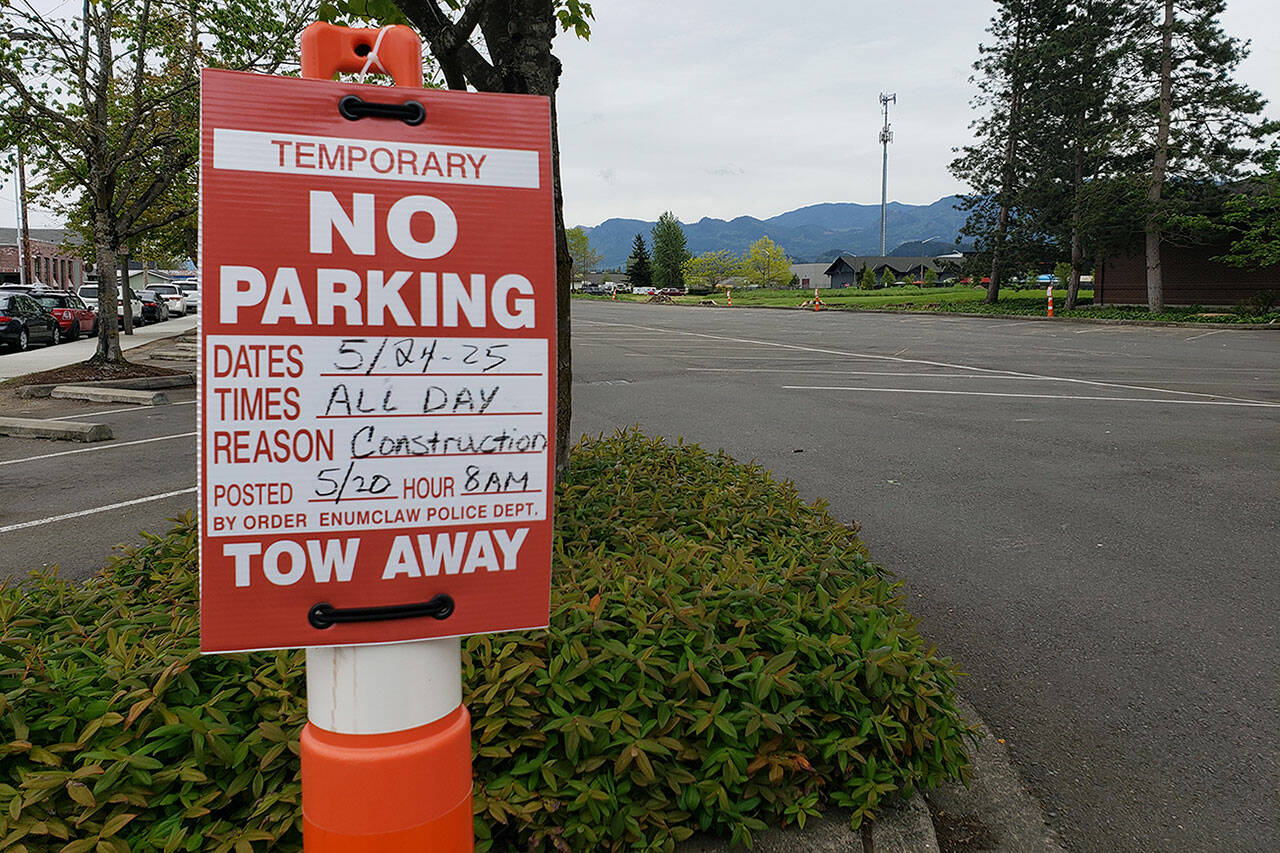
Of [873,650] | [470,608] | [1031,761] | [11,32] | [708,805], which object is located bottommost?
[1031,761]

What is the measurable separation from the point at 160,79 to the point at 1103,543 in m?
20.9

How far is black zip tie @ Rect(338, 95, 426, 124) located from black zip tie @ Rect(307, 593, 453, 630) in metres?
0.78

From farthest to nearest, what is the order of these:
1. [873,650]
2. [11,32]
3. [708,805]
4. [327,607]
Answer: [11,32] → [873,650] → [708,805] → [327,607]

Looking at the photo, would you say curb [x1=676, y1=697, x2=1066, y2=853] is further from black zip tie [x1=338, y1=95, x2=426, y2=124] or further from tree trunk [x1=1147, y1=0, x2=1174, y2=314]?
tree trunk [x1=1147, y1=0, x2=1174, y2=314]

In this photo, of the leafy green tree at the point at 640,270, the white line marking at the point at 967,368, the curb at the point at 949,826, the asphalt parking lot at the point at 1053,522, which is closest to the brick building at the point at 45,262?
the leafy green tree at the point at 640,270

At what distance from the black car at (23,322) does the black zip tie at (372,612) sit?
26.6m

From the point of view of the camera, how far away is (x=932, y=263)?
131125 mm

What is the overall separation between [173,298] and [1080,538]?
50165 millimetres

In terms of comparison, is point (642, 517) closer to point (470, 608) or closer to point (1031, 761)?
point (1031, 761)

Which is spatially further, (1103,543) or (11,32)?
(11,32)

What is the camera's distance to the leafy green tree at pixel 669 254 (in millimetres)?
111500

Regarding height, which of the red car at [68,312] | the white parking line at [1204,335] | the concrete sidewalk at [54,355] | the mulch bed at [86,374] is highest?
the red car at [68,312]

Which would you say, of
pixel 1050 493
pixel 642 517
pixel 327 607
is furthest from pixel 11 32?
pixel 327 607

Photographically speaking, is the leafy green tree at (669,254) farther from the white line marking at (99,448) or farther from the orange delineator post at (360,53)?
the orange delineator post at (360,53)
